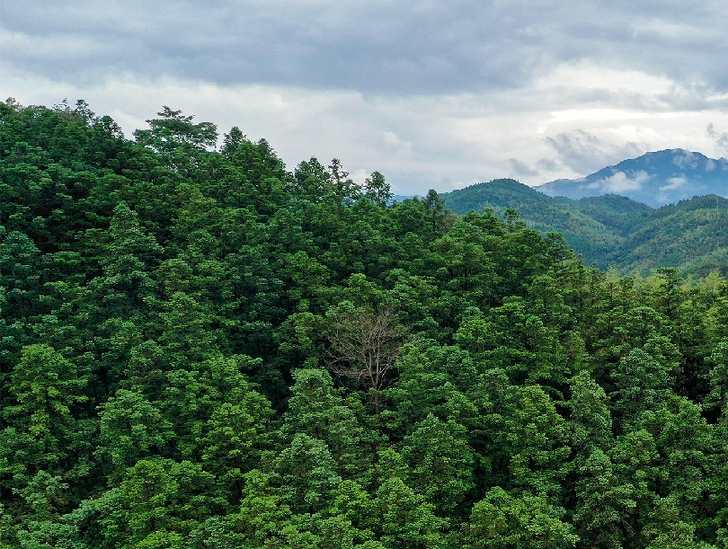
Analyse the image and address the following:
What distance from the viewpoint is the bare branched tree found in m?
24.7

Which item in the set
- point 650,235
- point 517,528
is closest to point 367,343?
point 517,528

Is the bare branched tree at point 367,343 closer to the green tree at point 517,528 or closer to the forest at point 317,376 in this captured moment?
the forest at point 317,376

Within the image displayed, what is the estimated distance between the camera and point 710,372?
22.3 meters

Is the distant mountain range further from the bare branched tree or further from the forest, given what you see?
the bare branched tree

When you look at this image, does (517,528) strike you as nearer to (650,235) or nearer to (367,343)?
(367,343)

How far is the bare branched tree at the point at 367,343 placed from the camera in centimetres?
2467

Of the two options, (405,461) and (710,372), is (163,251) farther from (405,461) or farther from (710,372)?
(710,372)

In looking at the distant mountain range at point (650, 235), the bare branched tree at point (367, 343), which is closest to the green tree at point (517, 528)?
the bare branched tree at point (367, 343)

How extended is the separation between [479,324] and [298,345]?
28.6ft

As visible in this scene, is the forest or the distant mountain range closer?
the forest

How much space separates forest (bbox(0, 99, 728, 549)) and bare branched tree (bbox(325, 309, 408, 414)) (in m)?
0.15

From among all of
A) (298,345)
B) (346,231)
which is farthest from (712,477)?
(346,231)

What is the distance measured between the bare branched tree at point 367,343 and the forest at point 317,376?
152mm

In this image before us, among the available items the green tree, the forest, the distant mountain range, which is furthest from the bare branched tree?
the distant mountain range
